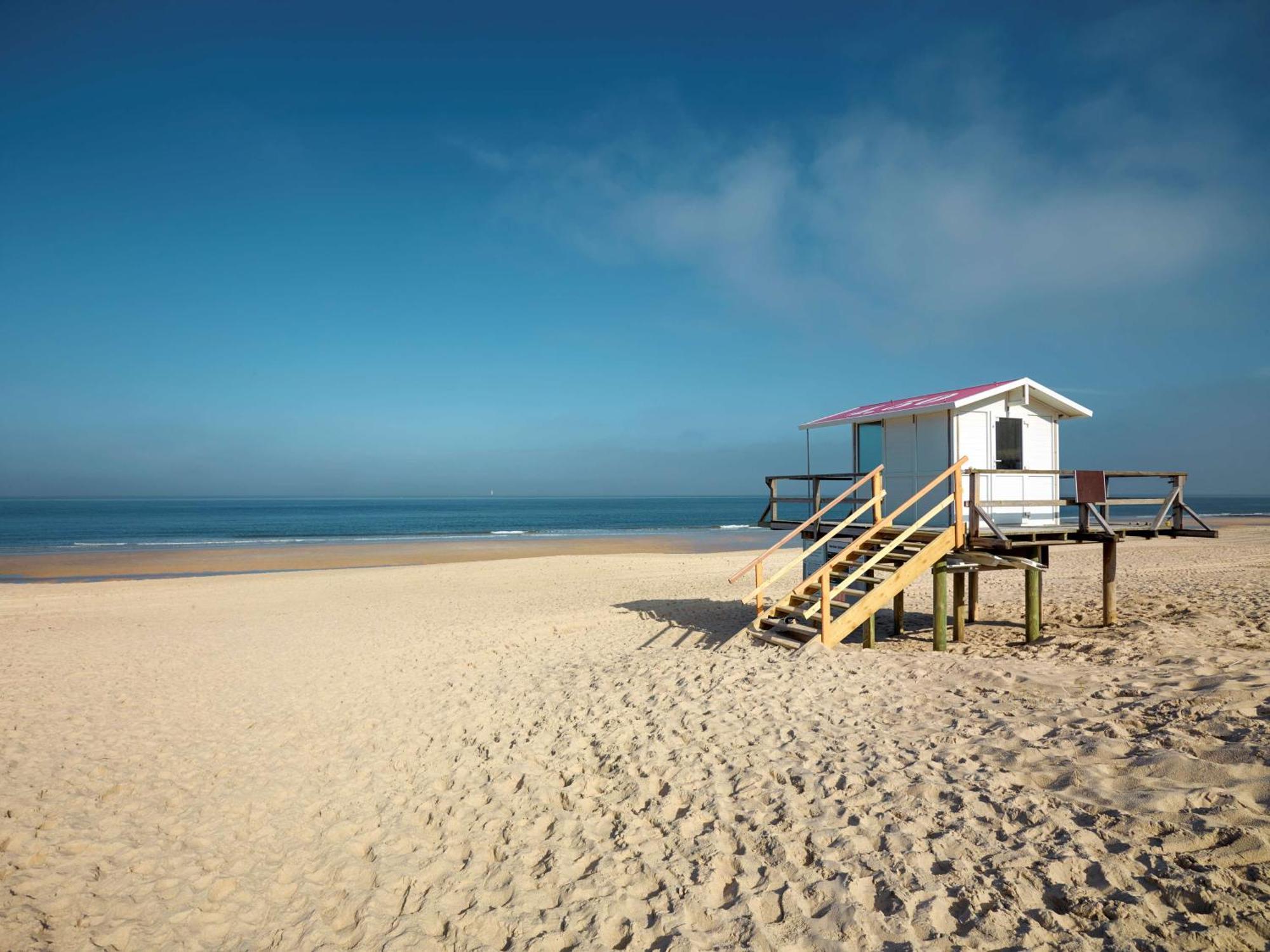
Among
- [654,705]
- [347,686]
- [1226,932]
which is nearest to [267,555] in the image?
[347,686]

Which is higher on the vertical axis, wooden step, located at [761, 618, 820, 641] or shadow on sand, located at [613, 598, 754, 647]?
wooden step, located at [761, 618, 820, 641]

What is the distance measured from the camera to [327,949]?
4660mm

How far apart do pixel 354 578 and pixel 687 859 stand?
21320 mm

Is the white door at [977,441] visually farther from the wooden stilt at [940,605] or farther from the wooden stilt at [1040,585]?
the wooden stilt at [940,605]

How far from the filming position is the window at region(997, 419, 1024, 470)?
1254 centimetres

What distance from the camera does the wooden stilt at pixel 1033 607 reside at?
1142cm

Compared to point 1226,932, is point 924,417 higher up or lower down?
higher up

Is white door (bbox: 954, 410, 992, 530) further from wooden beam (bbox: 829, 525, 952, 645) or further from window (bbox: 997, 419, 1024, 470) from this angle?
wooden beam (bbox: 829, 525, 952, 645)

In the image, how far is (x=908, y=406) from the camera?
525 inches

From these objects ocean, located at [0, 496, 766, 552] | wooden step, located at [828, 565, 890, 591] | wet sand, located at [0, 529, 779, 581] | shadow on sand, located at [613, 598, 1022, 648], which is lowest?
wet sand, located at [0, 529, 779, 581]

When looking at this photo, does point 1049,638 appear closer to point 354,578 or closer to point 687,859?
point 687,859

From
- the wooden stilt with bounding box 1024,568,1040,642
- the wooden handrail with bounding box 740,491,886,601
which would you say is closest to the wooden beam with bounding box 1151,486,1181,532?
the wooden stilt with bounding box 1024,568,1040,642

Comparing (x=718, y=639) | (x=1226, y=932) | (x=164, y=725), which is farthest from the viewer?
(x=718, y=639)

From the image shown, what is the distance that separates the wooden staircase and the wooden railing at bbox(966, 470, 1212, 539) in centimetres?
28
